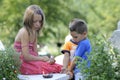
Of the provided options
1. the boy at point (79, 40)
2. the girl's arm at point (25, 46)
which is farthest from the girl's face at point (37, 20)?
the boy at point (79, 40)

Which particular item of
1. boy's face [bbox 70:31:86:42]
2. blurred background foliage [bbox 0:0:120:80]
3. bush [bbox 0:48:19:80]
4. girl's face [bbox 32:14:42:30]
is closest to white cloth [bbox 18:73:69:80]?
bush [bbox 0:48:19:80]

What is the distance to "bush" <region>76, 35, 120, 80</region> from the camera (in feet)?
14.1

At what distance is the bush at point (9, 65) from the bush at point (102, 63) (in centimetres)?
82

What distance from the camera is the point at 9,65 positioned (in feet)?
15.5

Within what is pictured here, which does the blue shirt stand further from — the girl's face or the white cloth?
the girl's face

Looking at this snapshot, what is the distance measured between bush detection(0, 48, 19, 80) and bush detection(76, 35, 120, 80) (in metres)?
0.82

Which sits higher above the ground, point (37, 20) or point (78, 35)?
point (37, 20)

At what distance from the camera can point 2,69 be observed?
4719 mm

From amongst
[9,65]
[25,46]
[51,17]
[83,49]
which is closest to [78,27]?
[83,49]

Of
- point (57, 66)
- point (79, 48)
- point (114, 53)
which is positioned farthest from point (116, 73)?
point (57, 66)

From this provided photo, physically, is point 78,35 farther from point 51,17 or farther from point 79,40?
point 51,17

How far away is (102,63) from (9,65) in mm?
1091

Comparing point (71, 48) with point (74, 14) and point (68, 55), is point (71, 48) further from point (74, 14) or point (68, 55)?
point (74, 14)

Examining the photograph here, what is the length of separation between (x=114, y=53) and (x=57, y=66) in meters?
1.21
